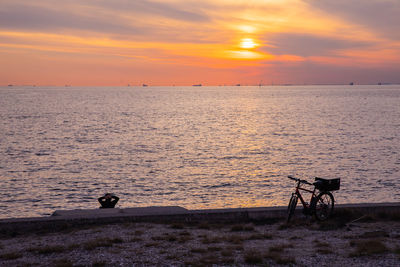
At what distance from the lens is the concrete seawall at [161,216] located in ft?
38.2

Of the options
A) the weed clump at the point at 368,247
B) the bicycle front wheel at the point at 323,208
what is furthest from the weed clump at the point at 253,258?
the bicycle front wheel at the point at 323,208

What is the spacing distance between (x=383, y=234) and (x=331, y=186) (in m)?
2.03

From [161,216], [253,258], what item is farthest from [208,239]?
[161,216]

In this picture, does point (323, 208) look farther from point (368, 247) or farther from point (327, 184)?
point (368, 247)

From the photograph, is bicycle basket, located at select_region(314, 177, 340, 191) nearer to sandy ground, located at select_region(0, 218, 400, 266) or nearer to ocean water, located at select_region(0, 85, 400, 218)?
sandy ground, located at select_region(0, 218, 400, 266)

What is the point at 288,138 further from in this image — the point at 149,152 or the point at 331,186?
the point at 331,186

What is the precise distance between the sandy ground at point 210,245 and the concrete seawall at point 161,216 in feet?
1.57

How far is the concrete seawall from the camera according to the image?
11.6 metres

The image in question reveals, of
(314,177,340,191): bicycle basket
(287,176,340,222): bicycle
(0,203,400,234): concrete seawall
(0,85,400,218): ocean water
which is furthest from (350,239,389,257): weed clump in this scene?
(0,85,400,218): ocean water

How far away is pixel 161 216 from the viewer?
497 inches

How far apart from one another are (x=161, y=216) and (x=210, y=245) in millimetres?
3140

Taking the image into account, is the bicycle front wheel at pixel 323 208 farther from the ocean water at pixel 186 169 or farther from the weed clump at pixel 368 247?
the ocean water at pixel 186 169

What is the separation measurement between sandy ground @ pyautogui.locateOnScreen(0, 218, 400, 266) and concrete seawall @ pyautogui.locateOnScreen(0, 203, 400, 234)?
0.48 m

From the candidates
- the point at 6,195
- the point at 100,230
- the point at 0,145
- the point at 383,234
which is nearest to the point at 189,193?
the point at 6,195
